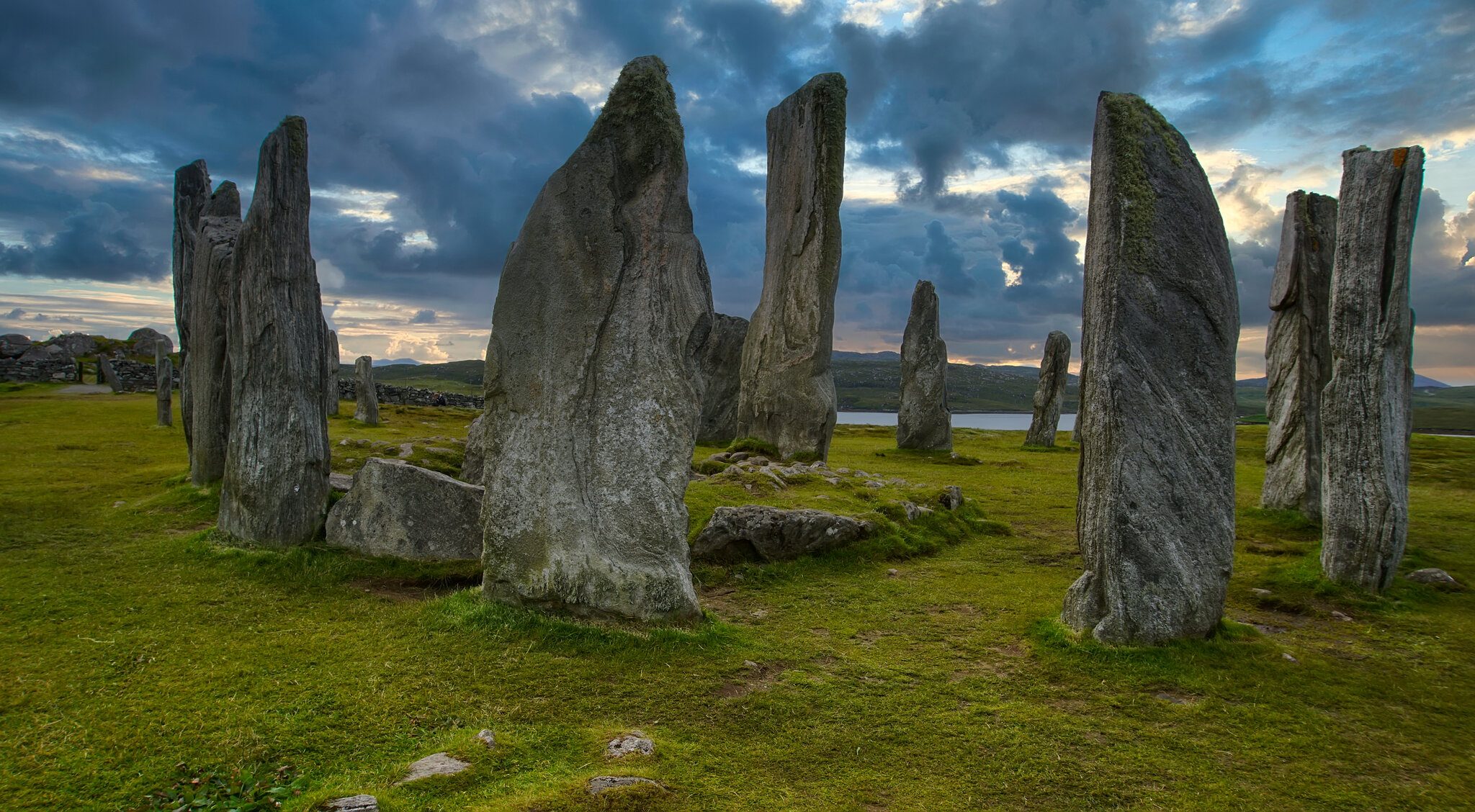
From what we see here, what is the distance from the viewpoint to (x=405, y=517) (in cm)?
984

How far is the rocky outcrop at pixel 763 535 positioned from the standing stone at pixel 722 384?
38.2 ft

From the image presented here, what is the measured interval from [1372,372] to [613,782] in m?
9.62

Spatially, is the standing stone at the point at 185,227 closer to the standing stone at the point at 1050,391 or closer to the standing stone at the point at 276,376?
the standing stone at the point at 276,376

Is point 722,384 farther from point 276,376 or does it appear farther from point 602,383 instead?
point 602,383

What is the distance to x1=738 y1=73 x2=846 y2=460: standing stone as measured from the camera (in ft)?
57.0

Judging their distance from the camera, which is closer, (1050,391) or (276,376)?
(276,376)

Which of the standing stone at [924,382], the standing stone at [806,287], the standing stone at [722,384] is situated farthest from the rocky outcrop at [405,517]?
Answer: the standing stone at [924,382]

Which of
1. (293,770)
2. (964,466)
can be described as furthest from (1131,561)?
(964,466)

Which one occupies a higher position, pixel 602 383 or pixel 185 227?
pixel 185 227

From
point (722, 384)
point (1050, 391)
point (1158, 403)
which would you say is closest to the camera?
point (1158, 403)

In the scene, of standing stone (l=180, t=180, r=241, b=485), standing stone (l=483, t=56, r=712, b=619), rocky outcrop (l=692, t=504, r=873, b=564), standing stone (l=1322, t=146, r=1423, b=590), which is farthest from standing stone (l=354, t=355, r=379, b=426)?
standing stone (l=1322, t=146, r=1423, b=590)

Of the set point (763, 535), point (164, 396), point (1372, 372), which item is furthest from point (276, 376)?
point (164, 396)

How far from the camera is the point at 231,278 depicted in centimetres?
1055

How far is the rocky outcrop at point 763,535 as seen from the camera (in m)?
10.5
